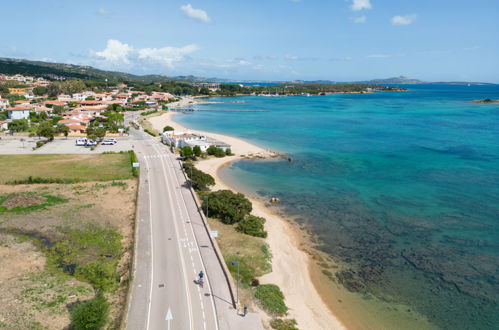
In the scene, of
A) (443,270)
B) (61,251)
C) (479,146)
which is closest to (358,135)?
(479,146)

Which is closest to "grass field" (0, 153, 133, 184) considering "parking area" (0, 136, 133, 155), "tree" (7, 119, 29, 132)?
"parking area" (0, 136, 133, 155)

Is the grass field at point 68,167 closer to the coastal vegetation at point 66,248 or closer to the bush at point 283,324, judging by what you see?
the coastal vegetation at point 66,248

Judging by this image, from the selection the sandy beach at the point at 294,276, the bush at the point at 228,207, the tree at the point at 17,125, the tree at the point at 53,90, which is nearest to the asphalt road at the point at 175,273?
the bush at the point at 228,207

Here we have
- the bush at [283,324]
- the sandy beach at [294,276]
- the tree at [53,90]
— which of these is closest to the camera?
the bush at [283,324]

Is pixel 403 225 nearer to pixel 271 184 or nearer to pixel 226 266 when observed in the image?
pixel 271 184

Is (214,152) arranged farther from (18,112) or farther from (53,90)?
(53,90)

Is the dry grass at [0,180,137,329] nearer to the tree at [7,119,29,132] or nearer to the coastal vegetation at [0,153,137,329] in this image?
the coastal vegetation at [0,153,137,329]
